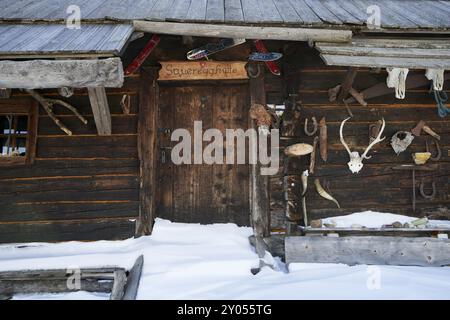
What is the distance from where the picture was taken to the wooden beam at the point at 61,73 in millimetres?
3324

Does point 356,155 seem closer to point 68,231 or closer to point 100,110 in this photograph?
point 100,110

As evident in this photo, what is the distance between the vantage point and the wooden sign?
511cm

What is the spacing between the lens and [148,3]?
5.09m

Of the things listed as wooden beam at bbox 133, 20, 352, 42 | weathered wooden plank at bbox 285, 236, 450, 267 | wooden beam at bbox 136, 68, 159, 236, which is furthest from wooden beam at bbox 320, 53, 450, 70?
wooden beam at bbox 136, 68, 159, 236

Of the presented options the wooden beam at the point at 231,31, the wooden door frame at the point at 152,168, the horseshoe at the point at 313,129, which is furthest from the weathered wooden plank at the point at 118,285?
the horseshoe at the point at 313,129

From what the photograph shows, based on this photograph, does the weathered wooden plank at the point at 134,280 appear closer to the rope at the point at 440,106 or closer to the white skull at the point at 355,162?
the white skull at the point at 355,162

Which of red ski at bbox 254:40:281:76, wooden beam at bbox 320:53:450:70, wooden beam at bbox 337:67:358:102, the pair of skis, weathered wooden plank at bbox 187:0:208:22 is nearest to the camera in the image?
wooden beam at bbox 320:53:450:70

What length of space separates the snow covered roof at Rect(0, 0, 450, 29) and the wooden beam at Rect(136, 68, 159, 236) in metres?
0.97

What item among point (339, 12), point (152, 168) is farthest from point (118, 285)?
point (339, 12)

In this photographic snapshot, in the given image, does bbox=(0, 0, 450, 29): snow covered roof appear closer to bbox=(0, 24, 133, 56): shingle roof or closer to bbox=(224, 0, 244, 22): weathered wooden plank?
bbox=(224, 0, 244, 22): weathered wooden plank

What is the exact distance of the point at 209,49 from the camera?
15.6 ft

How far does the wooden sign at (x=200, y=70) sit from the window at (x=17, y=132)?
2.09 meters

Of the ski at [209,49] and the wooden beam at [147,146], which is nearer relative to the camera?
the ski at [209,49]

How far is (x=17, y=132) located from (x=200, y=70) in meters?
3.01
